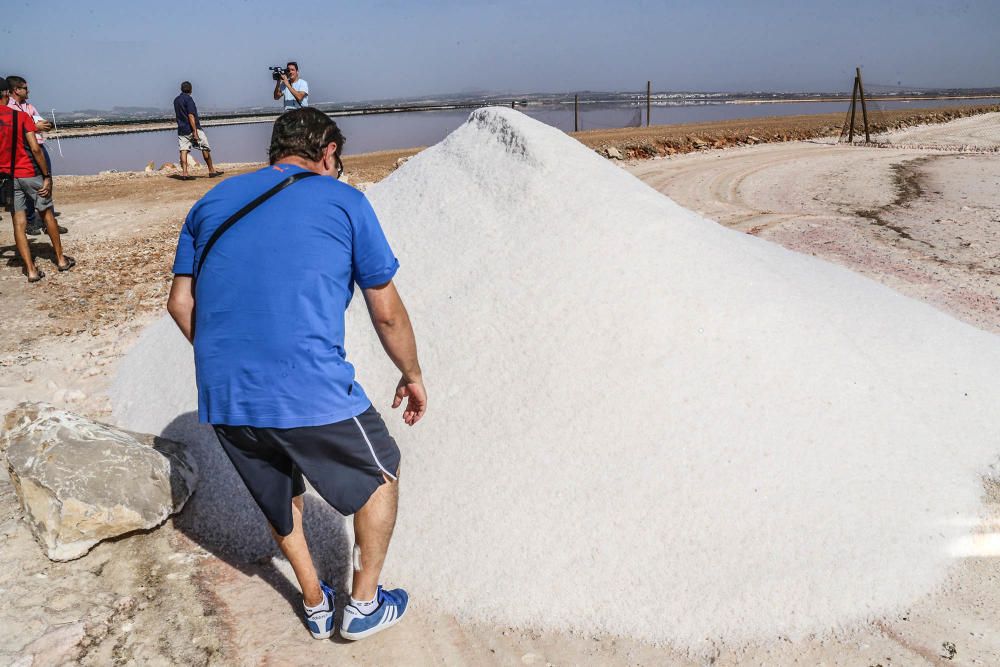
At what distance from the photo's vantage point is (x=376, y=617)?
161 cm

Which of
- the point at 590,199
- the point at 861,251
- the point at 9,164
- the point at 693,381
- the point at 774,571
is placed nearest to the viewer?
the point at 774,571

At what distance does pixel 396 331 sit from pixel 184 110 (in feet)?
26.1

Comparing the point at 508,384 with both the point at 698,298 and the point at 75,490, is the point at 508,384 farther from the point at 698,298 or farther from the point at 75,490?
the point at 75,490

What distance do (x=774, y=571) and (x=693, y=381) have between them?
598 mm

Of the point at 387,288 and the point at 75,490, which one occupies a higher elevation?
the point at 387,288

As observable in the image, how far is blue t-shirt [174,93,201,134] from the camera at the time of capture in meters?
7.85

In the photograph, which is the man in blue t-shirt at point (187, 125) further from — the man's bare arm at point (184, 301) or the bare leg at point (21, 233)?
the man's bare arm at point (184, 301)

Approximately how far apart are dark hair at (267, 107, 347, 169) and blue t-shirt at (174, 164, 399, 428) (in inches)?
3.7

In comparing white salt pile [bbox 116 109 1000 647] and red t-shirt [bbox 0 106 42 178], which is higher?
red t-shirt [bbox 0 106 42 178]

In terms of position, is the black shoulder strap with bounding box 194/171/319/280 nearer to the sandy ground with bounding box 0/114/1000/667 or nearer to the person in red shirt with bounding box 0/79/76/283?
the sandy ground with bounding box 0/114/1000/667

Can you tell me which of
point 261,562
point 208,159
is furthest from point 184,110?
point 261,562

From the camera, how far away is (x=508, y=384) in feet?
6.80

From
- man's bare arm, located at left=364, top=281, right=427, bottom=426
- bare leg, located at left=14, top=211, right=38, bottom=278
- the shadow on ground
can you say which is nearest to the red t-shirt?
bare leg, located at left=14, top=211, right=38, bottom=278

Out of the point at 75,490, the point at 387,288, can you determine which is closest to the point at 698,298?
the point at 387,288
